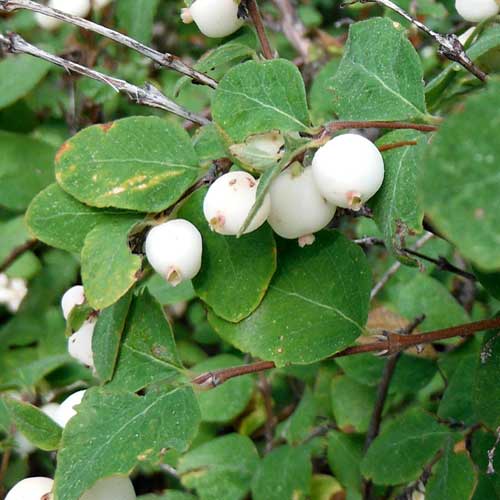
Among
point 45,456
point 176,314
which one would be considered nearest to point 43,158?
point 176,314

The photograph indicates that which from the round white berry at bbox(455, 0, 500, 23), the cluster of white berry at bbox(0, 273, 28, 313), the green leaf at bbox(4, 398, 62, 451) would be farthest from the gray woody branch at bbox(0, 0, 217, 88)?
the cluster of white berry at bbox(0, 273, 28, 313)

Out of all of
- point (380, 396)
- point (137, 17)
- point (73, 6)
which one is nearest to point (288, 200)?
point (380, 396)

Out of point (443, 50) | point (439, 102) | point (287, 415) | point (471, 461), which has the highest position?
point (443, 50)

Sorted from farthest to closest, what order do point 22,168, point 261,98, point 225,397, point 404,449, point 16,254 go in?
1. point 22,168
2. point 16,254
3. point 225,397
4. point 404,449
5. point 261,98

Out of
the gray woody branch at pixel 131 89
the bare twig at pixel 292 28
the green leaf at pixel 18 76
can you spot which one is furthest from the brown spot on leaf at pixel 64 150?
the bare twig at pixel 292 28

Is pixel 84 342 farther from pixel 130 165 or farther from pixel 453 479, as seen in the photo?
pixel 453 479

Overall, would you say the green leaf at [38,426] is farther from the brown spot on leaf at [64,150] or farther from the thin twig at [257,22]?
the thin twig at [257,22]

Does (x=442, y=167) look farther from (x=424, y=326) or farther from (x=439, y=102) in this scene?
(x=424, y=326)
